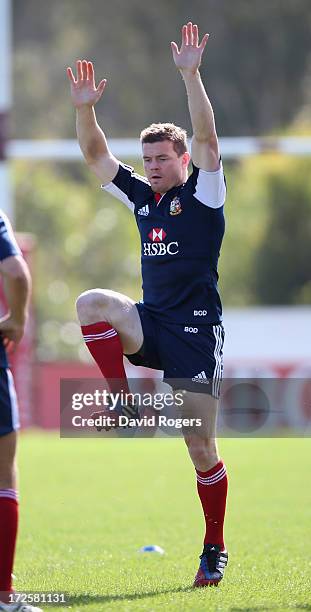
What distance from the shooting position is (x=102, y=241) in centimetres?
4322

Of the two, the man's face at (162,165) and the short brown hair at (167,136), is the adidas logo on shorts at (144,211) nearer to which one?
the man's face at (162,165)

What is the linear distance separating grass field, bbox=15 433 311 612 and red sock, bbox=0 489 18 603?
378 mm

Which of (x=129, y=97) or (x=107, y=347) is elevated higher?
(x=129, y=97)

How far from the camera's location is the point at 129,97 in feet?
162

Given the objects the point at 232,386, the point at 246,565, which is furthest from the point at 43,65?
the point at 246,565

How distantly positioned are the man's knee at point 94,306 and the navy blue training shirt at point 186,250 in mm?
294

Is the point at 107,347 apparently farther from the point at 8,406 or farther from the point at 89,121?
the point at 89,121

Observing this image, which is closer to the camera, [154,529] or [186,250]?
[186,250]

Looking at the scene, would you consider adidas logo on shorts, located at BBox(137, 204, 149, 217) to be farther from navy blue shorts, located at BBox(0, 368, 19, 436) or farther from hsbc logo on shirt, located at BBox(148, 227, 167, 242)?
navy blue shorts, located at BBox(0, 368, 19, 436)

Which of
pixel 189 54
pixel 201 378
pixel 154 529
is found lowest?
pixel 154 529

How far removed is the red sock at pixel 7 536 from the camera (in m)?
5.64

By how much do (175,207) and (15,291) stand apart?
1665 millimetres

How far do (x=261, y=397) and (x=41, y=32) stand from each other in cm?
3908

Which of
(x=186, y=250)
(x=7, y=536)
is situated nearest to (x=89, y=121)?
(x=186, y=250)
